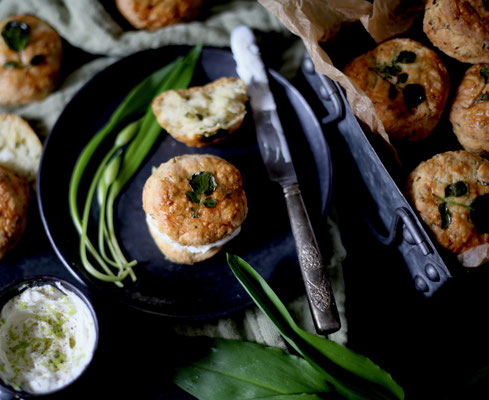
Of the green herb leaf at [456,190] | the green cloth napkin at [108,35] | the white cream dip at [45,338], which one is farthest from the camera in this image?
the green cloth napkin at [108,35]

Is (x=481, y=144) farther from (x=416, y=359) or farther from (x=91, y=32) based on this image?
(x=91, y=32)

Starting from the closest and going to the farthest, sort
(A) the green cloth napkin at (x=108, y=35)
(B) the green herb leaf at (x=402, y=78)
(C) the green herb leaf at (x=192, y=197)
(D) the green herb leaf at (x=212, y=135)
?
1. (C) the green herb leaf at (x=192, y=197)
2. (D) the green herb leaf at (x=212, y=135)
3. (B) the green herb leaf at (x=402, y=78)
4. (A) the green cloth napkin at (x=108, y=35)

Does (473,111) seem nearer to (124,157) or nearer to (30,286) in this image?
(124,157)

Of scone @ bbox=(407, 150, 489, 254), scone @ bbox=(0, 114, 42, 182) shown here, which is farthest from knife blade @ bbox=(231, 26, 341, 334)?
scone @ bbox=(0, 114, 42, 182)

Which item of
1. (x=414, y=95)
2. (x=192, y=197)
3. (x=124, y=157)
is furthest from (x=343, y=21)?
(x=124, y=157)

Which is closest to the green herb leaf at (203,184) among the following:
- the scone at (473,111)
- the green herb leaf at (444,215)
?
the green herb leaf at (444,215)

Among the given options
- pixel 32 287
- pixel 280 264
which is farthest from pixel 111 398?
pixel 280 264

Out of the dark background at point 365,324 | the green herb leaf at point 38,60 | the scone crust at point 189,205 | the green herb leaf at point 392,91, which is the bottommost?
the dark background at point 365,324

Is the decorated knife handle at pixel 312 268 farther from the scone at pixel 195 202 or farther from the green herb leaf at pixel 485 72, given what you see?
the green herb leaf at pixel 485 72
